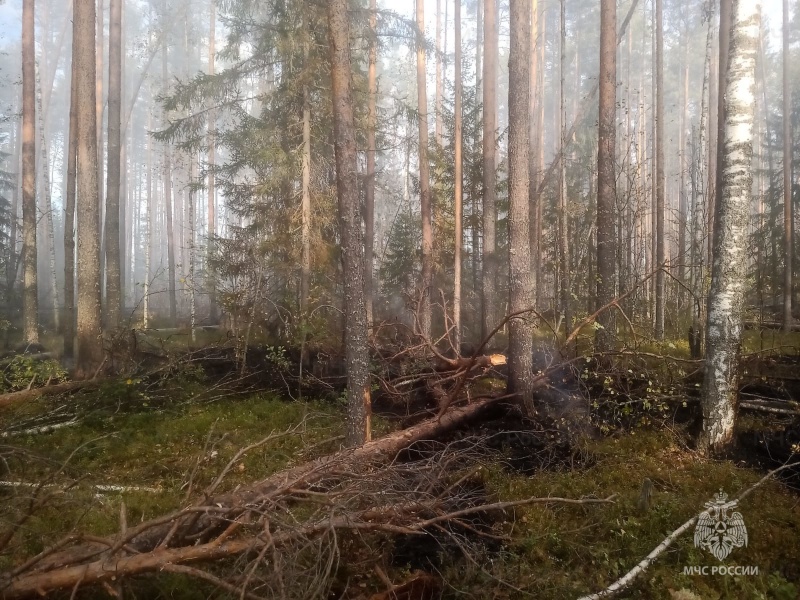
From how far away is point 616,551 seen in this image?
4750mm

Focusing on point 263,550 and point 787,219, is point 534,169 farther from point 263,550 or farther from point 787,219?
point 263,550

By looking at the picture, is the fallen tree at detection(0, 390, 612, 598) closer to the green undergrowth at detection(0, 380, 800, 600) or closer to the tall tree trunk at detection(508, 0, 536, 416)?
the green undergrowth at detection(0, 380, 800, 600)

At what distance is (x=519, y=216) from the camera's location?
831cm

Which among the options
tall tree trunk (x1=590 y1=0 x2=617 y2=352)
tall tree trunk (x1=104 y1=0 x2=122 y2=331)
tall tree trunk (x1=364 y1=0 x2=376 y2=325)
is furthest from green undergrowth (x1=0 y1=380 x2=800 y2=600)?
tall tree trunk (x1=364 y1=0 x2=376 y2=325)

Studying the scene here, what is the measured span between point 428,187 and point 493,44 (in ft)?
15.1

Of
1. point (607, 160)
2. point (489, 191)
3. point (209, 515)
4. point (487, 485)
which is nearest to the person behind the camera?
point (209, 515)

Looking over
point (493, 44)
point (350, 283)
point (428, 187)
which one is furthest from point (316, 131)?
point (350, 283)

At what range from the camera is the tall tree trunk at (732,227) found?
621cm

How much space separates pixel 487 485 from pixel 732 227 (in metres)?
4.65

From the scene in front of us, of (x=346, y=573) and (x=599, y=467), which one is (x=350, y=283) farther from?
(x=599, y=467)

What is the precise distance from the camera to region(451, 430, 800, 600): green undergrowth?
427 cm

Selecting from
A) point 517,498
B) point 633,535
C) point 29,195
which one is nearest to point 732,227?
point 633,535

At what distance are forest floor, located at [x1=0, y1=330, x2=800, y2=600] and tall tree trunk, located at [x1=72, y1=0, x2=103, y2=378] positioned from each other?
66.2 inches

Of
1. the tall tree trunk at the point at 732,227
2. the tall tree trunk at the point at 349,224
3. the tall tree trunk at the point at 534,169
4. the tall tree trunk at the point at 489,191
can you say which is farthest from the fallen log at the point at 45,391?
the tall tree trunk at the point at 732,227
